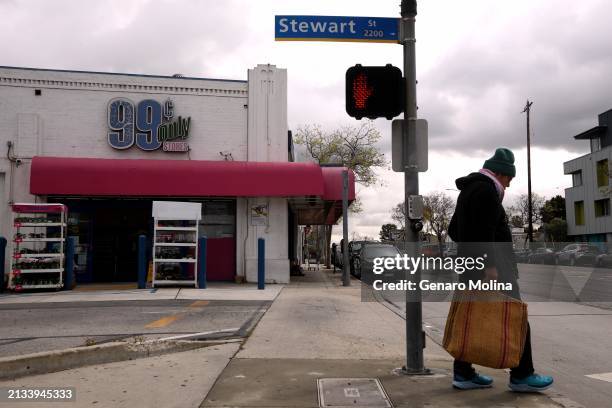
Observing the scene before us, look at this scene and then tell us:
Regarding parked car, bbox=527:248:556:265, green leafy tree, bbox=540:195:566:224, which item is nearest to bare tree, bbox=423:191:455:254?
green leafy tree, bbox=540:195:566:224

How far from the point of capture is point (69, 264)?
14430 millimetres

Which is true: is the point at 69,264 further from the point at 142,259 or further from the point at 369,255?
the point at 369,255

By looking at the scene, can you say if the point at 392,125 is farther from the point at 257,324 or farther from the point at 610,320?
the point at 610,320

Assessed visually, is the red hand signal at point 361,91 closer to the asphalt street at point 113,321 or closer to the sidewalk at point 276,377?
the sidewalk at point 276,377

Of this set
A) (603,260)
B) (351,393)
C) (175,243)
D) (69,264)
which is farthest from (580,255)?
(351,393)

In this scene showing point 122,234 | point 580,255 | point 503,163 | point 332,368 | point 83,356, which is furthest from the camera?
point 580,255

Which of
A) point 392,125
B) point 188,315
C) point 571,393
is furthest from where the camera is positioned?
point 188,315

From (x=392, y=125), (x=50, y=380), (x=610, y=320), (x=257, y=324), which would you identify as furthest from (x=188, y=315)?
(x=610, y=320)

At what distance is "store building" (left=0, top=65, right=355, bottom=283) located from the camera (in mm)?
16031

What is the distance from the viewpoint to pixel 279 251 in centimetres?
1733

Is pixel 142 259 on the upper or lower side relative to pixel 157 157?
lower

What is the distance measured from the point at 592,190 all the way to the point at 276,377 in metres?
50.4

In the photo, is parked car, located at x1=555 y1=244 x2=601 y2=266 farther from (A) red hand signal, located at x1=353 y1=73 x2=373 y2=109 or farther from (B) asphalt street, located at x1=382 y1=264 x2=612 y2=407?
(A) red hand signal, located at x1=353 y1=73 x2=373 y2=109

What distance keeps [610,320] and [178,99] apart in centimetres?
1343
